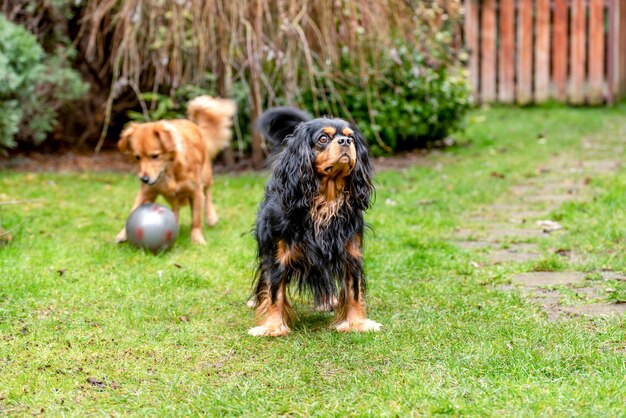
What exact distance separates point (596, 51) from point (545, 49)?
881 millimetres

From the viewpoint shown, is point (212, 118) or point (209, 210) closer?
point (209, 210)

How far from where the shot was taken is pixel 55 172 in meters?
9.57

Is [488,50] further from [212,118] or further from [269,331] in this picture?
[269,331]

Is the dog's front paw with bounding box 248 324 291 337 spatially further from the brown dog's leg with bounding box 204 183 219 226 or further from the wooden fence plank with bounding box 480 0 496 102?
the wooden fence plank with bounding box 480 0 496 102

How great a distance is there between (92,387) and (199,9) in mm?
5353

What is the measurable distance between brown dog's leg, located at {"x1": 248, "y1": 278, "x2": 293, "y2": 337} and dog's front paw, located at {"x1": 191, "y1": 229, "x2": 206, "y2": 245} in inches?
81.1

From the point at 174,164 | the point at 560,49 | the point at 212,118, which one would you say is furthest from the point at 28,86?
the point at 560,49

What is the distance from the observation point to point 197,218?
21.5ft

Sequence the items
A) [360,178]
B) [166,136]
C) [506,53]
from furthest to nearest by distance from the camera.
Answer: [506,53], [166,136], [360,178]

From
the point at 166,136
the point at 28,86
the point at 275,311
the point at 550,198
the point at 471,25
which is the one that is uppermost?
the point at 471,25

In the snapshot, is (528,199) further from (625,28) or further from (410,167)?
(625,28)

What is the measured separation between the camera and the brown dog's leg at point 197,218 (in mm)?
6457

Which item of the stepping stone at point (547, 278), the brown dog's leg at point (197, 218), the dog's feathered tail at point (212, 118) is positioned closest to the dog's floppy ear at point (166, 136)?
the brown dog's leg at point (197, 218)

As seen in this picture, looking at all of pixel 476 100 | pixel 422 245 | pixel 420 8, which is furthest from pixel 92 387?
pixel 476 100
